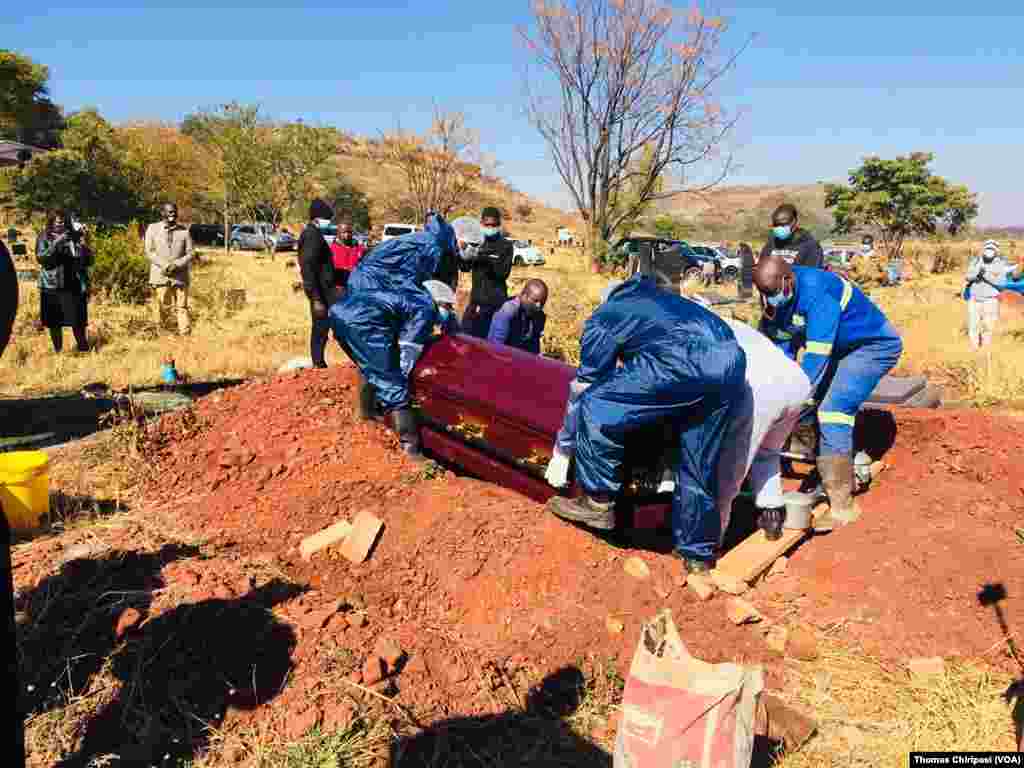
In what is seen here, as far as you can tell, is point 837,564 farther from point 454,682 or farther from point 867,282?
point 867,282

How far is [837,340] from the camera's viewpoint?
429 centimetres

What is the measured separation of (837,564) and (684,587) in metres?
0.92

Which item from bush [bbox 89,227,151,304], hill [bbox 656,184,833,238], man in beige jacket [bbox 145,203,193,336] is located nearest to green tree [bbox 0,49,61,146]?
bush [bbox 89,227,151,304]

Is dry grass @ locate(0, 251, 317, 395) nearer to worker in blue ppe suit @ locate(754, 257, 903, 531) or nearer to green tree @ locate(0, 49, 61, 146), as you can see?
worker in blue ppe suit @ locate(754, 257, 903, 531)

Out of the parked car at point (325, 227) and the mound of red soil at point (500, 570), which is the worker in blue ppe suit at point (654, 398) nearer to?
the mound of red soil at point (500, 570)

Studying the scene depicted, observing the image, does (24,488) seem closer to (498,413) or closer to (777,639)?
(498,413)

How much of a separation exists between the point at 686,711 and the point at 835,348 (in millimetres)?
2899

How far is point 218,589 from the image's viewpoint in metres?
3.10

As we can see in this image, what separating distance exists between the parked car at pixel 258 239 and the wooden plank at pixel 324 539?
29.4 m

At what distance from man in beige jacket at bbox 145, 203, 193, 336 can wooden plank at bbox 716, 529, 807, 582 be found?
280 inches

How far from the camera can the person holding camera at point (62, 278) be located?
7.70m

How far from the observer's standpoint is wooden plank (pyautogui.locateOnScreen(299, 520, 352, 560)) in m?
3.60

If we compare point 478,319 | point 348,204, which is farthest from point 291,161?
point 478,319

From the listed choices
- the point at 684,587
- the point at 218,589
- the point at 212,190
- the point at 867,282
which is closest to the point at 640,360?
the point at 684,587
